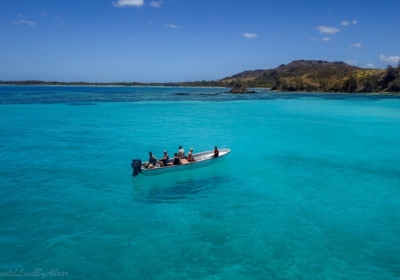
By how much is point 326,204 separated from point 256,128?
2758 cm

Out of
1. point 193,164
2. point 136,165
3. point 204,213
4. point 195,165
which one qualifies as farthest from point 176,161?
point 204,213

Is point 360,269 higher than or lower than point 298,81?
lower

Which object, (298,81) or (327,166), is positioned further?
(298,81)

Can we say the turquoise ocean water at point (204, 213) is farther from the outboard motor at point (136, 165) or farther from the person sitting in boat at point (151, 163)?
the person sitting in boat at point (151, 163)

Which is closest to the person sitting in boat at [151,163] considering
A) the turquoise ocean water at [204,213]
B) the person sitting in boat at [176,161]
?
the turquoise ocean water at [204,213]

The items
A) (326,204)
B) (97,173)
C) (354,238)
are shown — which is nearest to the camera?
(354,238)

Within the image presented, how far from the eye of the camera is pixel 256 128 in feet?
147

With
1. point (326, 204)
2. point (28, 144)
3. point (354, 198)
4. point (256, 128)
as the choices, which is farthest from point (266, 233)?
point (256, 128)

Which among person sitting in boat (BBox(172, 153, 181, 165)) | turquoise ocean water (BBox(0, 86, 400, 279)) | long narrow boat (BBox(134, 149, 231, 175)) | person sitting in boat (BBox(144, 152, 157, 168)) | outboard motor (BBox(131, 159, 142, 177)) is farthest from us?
person sitting in boat (BBox(172, 153, 181, 165))

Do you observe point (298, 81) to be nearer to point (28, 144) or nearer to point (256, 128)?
point (256, 128)

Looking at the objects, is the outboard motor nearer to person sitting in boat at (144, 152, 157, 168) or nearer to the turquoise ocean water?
person sitting in boat at (144, 152, 157, 168)

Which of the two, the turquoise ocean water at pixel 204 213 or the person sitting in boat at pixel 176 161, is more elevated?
the person sitting in boat at pixel 176 161

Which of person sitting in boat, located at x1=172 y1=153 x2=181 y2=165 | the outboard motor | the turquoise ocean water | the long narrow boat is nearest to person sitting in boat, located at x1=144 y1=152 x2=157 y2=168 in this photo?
the long narrow boat

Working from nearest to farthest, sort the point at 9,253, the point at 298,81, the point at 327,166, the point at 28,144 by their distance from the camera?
the point at 9,253 < the point at 327,166 < the point at 28,144 < the point at 298,81
